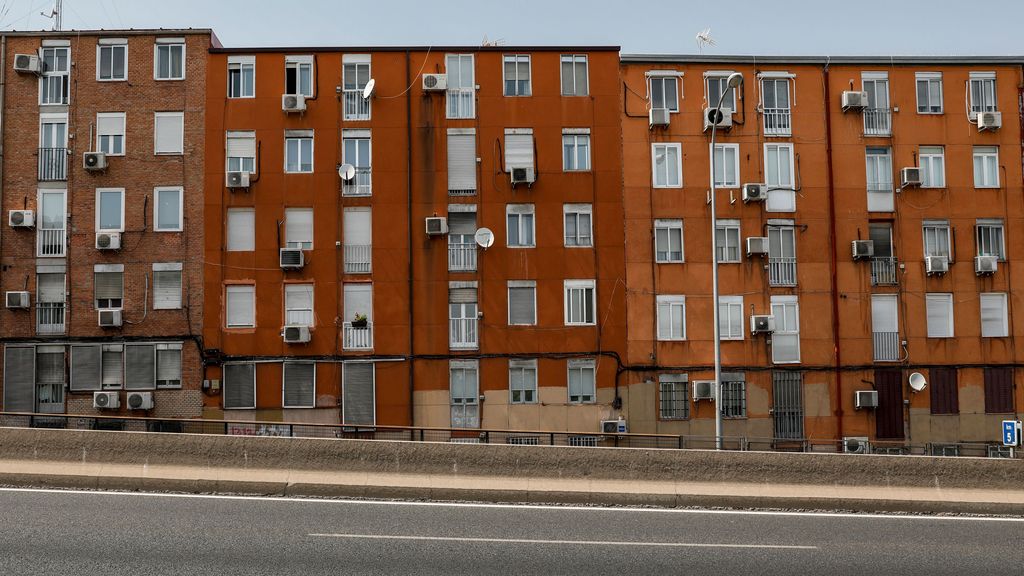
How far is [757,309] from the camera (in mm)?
28578

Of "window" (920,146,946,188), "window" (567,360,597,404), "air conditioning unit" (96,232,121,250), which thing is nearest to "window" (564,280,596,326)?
"window" (567,360,597,404)

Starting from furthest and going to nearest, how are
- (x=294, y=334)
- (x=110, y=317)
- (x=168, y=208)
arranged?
1. (x=168, y=208)
2. (x=294, y=334)
3. (x=110, y=317)

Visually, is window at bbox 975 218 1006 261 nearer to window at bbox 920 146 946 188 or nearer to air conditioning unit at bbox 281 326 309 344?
window at bbox 920 146 946 188

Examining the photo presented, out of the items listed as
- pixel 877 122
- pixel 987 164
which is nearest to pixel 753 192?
pixel 877 122

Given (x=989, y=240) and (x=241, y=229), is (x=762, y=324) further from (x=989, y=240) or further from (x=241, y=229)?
(x=241, y=229)

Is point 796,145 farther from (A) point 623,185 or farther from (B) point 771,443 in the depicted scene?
(B) point 771,443

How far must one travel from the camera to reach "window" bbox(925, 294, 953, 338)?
28.9m

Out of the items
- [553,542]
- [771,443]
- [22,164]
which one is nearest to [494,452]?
[553,542]

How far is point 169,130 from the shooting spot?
93.6 ft

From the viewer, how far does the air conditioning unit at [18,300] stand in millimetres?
27656

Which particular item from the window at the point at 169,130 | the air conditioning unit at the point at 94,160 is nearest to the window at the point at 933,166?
the window at the point at 169,130

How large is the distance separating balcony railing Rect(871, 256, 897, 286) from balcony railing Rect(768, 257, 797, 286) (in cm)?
278

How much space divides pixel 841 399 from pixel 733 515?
16484 mm

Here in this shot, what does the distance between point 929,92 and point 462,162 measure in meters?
16.5
